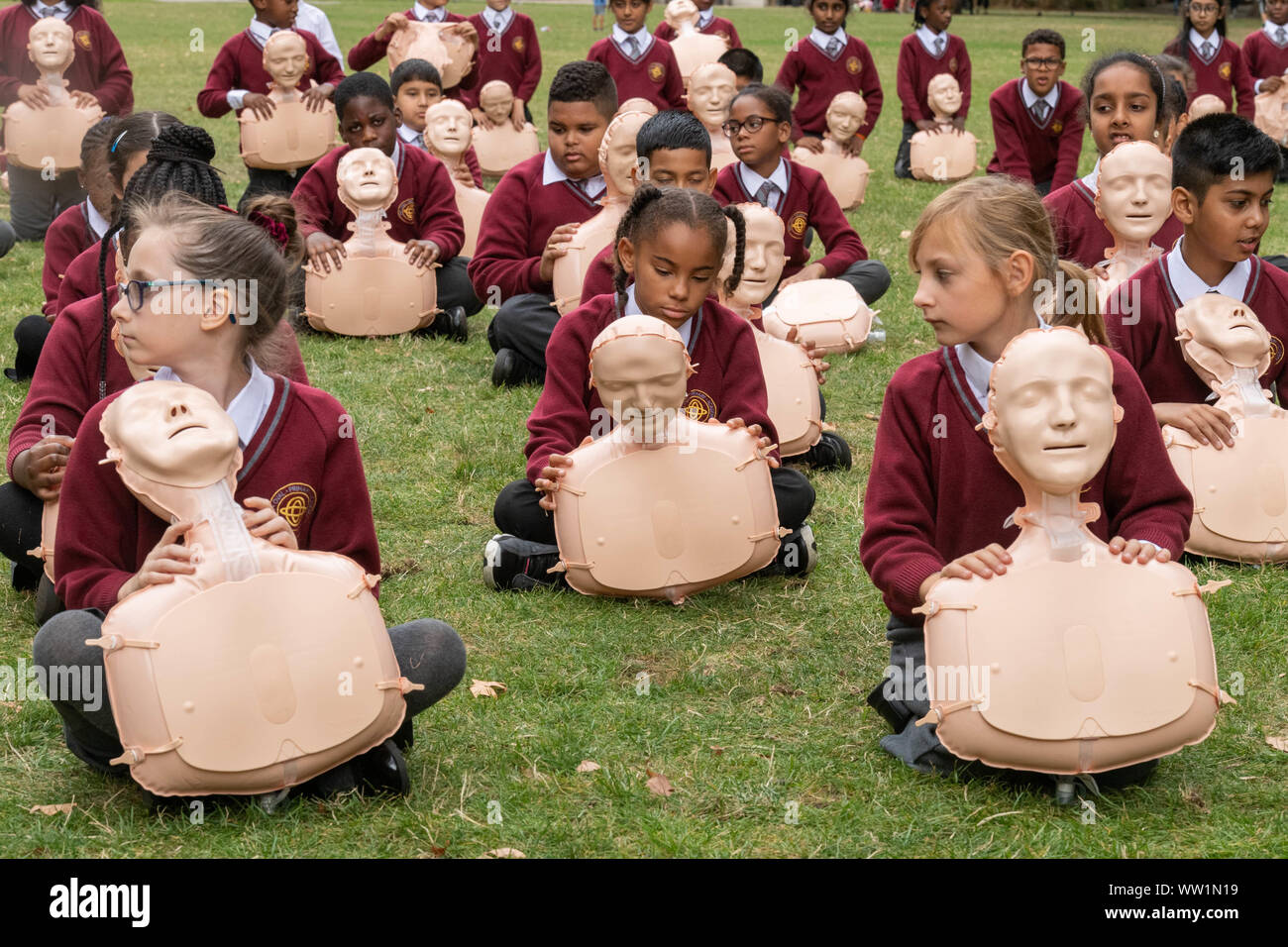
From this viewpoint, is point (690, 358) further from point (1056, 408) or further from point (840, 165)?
point (840, 165)

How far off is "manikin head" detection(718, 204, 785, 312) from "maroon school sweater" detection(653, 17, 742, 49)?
630 cm

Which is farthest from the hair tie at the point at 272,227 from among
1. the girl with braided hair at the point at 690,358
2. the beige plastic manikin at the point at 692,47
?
the beige plastic manikin at the point at 692,47

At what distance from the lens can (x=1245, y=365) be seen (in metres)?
3.97

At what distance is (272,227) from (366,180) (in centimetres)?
308

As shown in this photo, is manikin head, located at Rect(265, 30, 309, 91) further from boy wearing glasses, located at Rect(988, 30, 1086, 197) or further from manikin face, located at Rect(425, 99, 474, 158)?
boy wearing glasses, located at Rect(988, 30, 1086, 197)

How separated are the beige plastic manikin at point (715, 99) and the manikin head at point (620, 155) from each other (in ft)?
11.3

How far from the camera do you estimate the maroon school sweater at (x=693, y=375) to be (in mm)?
3928

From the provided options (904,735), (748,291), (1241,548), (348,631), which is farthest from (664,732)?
(748,291)

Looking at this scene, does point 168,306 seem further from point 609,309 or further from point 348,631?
point 609,309

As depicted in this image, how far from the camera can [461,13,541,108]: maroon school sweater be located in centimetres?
1064

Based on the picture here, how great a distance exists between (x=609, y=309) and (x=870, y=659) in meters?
1.15

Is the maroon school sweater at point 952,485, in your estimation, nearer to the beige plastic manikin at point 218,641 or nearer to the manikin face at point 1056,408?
the manikin face at point 1056,408

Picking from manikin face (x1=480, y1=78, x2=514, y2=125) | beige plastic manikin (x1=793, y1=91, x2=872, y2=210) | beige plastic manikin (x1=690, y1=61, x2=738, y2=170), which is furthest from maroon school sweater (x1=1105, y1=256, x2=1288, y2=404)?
manikin face (x1=480, y1=78, x2=514, y2=125)

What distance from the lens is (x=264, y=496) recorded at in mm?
2801
